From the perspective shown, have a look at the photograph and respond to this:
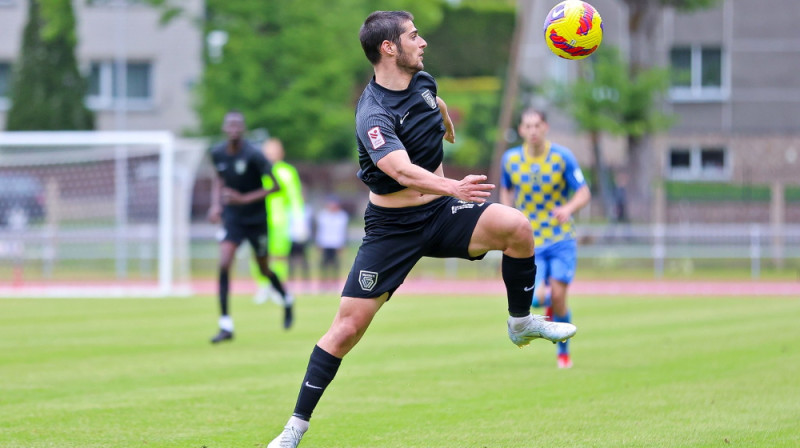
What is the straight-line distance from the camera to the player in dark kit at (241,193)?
43.8ft

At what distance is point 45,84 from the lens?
124 ft

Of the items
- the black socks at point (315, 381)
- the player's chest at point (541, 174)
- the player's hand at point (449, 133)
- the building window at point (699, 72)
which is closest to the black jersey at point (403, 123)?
the player's hand at point (449, 133)

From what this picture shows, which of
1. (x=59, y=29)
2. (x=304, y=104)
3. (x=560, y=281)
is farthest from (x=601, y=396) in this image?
(x=59, y=29)

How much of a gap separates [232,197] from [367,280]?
7098 millimetres

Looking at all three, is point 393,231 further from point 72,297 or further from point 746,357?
point 72,297

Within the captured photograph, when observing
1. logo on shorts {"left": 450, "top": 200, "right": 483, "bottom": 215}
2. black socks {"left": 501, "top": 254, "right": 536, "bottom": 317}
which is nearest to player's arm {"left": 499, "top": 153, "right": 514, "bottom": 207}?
black socks {"left": 501, "top": 254, "right": 536, "bottom": 317}

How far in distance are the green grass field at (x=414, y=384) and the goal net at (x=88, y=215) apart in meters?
8.23

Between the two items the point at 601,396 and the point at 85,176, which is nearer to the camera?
the point at 601,396

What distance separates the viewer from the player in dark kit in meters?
13.4

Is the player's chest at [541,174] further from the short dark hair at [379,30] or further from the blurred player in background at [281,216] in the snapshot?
the blurred player in background at [281,216]

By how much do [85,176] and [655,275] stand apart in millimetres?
12370

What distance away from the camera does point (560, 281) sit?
400 inches

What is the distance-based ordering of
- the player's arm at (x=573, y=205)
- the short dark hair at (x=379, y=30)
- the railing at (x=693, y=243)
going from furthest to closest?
the railing at (x=693, y=243), the player's arm at (x=573, y=205), the short dark hair at (x=379, y=30)

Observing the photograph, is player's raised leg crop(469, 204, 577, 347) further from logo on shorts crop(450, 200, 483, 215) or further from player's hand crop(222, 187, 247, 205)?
player's hand crop(222, 187, 247, 205)
